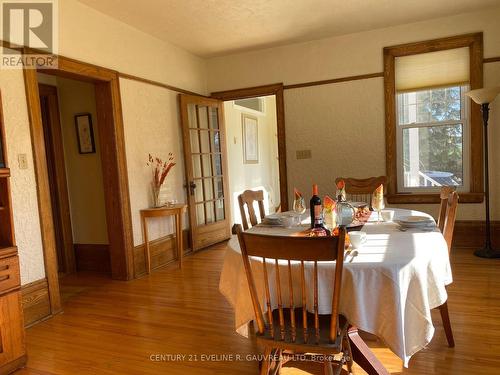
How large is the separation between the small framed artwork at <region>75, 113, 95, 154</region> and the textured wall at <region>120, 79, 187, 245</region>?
1.65ft

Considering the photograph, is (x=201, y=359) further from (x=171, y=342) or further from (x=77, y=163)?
(x=77, y=163)

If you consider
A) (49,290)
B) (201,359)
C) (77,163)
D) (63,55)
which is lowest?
(201,359)

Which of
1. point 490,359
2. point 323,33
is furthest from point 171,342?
point 323,33

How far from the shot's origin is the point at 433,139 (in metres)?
4.42

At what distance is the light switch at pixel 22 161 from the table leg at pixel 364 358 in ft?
8.49

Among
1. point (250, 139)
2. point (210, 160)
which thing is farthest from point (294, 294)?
point (250, 139)

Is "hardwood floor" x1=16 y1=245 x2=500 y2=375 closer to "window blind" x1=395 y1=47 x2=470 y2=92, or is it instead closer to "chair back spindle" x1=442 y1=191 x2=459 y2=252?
"chair back spindle" x1=442 y1=191 x2=459 y2=252

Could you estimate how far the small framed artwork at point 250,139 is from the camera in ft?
20.9

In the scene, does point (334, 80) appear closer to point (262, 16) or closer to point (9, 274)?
point (262, 16)

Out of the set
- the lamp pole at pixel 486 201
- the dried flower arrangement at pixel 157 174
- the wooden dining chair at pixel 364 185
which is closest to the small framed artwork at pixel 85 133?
the dried flower arrangement at pixel 157 174

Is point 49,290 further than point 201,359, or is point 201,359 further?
point 49,290

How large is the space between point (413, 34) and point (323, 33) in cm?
104

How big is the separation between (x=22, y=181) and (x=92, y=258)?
1683 millimetres

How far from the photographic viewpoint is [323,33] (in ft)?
14.8
